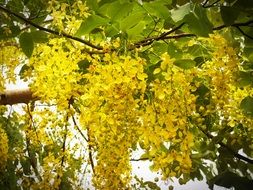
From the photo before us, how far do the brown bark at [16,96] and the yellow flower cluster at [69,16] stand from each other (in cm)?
57

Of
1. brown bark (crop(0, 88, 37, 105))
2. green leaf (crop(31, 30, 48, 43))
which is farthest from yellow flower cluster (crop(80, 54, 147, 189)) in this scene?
brown bark (crop(0, 88, 37, 105))

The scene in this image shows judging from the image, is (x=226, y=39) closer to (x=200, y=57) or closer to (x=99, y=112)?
(x=200, y=57)

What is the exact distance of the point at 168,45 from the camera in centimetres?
140

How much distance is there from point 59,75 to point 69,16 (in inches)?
10.7

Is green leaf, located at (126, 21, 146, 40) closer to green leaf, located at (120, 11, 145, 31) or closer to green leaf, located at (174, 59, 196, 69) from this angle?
green leaf, located at (120, 11, 145, 31)

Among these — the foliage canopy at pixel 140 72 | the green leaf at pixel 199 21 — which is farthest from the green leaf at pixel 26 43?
the green leaf at pixel 199 21

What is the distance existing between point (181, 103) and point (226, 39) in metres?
0.35

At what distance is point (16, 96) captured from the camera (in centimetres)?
207

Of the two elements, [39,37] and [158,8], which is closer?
[158,8]

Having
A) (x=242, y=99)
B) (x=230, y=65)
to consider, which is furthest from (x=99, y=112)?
(x=242, y=99)

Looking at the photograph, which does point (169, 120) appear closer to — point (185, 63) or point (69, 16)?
point (185, 63)

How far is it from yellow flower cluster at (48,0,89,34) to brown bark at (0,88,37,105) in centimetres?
57

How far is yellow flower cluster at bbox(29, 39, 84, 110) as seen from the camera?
1373 mm

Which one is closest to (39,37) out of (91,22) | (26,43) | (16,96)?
(26,43)
